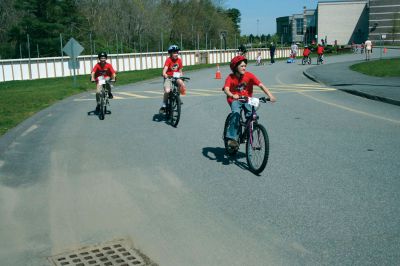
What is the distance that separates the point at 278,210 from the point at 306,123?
617cm

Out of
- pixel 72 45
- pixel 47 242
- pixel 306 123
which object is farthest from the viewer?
pixel 72 45

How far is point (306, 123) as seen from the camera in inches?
438

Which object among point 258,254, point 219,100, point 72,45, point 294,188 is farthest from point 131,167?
point 72,45

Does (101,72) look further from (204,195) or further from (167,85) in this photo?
(204,195)

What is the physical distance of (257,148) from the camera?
6918mm

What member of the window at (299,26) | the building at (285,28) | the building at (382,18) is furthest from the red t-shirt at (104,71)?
the building at (285,28)

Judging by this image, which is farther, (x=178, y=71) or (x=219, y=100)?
(x=219, y=100)

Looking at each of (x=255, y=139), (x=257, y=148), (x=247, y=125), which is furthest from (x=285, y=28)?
(x=257, y=148)

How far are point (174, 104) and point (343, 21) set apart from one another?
11932 cm

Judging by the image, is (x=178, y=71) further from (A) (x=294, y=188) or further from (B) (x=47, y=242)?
(B) (x=47, y=242)

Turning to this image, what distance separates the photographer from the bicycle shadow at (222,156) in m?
7.53

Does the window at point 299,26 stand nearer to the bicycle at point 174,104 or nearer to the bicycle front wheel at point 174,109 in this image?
the bicycle at point 174,104

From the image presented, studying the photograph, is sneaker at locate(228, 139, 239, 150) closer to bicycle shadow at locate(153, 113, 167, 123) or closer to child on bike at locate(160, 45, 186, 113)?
child on bike at locate(160, 45, 186, 113)

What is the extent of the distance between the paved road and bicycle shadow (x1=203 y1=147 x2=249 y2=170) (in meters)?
0.03
